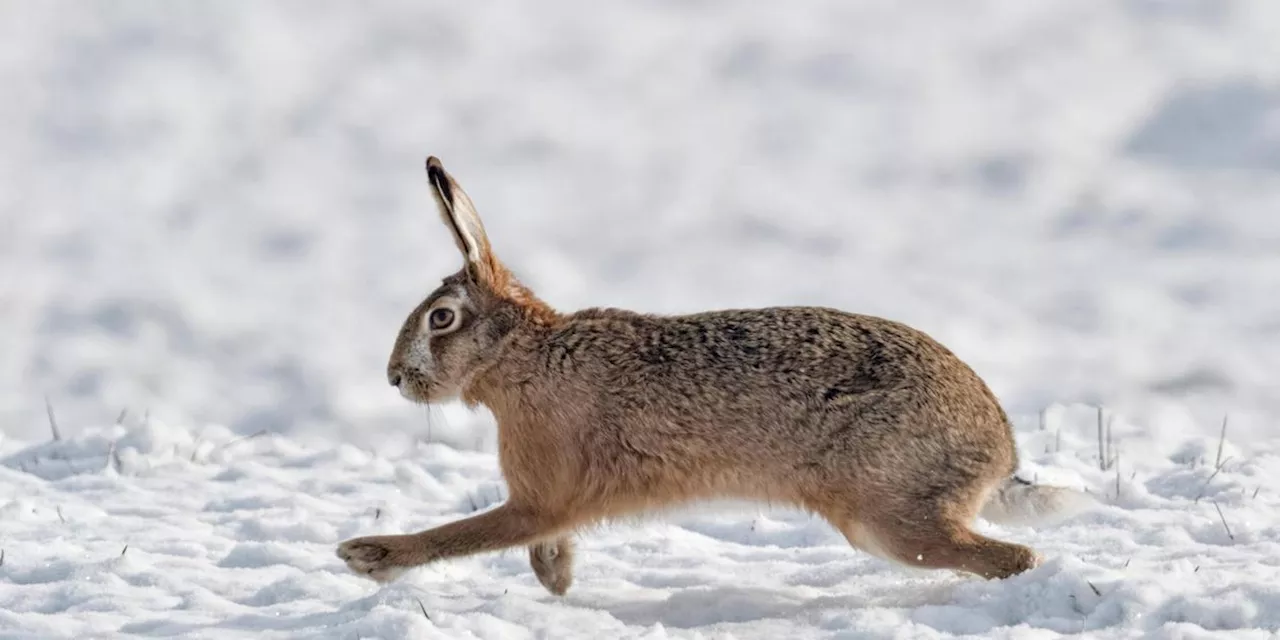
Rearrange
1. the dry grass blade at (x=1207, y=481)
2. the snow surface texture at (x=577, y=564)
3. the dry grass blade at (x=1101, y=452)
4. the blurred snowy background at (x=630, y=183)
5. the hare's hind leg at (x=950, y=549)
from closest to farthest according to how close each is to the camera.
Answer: the snow surface texture at (x=577, y=564), the hare's hind leg at (x=950, y=549), the dry grass blade at (x=1207, y=481), the dry grass blade at (x=1101, y=452), the blurred snowy background at (x=630, y=183)

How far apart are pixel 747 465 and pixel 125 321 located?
9045 mm

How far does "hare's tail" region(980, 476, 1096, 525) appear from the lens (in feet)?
17.7

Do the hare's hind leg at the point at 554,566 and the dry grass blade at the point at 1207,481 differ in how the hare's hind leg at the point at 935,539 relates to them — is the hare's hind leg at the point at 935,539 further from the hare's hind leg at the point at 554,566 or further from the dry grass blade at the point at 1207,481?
the dry grass blade at the point at 1207,481

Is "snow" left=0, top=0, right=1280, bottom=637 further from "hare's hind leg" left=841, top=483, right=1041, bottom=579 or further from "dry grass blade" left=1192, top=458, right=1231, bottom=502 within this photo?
"hare's hind leg" left=841, top=483, right=1041, bottom=579

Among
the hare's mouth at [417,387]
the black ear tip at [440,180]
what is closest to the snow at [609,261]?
the hare's mouth at [417,387]

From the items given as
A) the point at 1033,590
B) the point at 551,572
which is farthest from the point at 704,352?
the point at 1033,590

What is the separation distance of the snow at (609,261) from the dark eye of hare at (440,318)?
926 mm

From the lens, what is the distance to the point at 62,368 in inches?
463

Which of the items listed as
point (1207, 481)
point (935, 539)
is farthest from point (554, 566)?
point (1207, 481)

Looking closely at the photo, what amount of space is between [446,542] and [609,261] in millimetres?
10010

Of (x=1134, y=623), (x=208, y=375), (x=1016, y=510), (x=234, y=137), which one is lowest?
(x=1134, y=623)

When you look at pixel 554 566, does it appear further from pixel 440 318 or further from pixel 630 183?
pixel 630 183

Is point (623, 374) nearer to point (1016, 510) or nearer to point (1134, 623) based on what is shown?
point (1016, 510)

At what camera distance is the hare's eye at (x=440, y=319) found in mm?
5828
